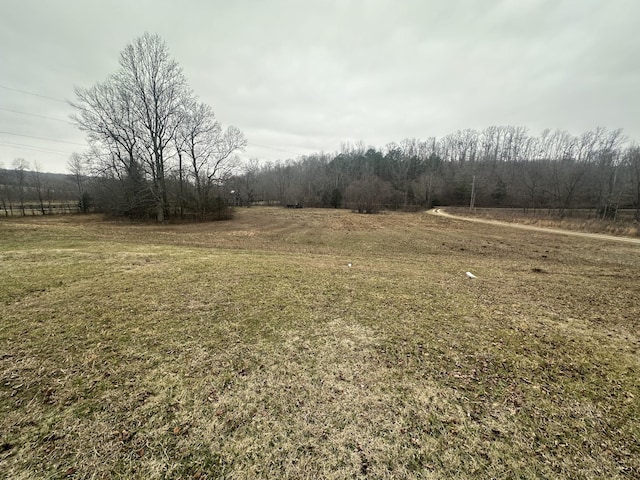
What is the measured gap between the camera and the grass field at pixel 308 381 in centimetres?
166

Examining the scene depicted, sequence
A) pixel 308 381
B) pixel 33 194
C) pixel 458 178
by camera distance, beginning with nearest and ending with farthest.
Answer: pixel 308 381 < pixel 33 194 < pixel 458 178

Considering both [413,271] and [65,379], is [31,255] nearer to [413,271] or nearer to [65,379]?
[65,379]

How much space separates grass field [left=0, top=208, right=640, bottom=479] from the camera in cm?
166

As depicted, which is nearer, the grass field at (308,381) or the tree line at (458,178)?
the grass field at (308,381)

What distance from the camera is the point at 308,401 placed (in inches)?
86.1

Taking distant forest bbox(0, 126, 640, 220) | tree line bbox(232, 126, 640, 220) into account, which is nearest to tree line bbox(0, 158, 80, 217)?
distant forest bbox(0, 126, 640, 220)

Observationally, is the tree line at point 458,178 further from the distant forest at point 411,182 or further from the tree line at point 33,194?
the tree line at point 33,194

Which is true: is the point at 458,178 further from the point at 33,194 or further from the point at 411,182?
the point at 33,194

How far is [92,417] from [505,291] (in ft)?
22.0

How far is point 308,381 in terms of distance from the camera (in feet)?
7.99

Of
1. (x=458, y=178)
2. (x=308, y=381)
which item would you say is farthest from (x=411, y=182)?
(x=308, y=381)

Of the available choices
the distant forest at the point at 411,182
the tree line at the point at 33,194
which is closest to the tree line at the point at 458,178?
the distant forest at the point at 411,182

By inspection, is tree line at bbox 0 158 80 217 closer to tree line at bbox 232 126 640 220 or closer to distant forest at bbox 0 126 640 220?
distant forest at bbox 0 126 640 220

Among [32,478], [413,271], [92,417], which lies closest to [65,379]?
[92,417]
